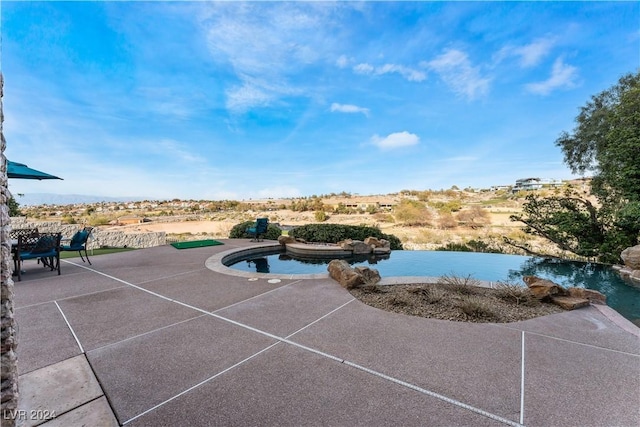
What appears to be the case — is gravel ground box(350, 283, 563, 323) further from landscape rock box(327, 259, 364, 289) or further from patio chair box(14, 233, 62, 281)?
patio chair box(14, 233, 62, 281)

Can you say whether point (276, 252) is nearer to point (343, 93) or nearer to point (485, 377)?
point (485, 377)

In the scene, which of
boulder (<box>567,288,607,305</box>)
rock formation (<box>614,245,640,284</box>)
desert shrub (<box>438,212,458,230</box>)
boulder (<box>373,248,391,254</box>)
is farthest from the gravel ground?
desert shrub (<box>438,212,458,230</box>)

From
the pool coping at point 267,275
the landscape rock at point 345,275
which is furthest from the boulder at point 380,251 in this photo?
the landscape rock at point 345,275

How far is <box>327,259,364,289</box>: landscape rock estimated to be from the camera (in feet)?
15.3

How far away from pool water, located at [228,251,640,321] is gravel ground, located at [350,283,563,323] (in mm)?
1177

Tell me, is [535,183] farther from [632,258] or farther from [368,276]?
[368,276]

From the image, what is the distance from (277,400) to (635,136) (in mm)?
10355

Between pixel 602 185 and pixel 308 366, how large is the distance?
1162cm

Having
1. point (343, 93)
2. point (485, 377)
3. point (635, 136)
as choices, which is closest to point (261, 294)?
point (485, 377)

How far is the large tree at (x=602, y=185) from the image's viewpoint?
6.96m

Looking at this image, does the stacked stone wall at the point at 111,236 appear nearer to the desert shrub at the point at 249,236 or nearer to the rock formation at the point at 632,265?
the desert shrub at the point at 249,236

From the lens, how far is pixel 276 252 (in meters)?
9.79

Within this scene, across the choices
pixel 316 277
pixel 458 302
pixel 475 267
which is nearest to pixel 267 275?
pixel 316 277

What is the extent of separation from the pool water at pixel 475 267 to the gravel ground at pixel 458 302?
46.4 inches
